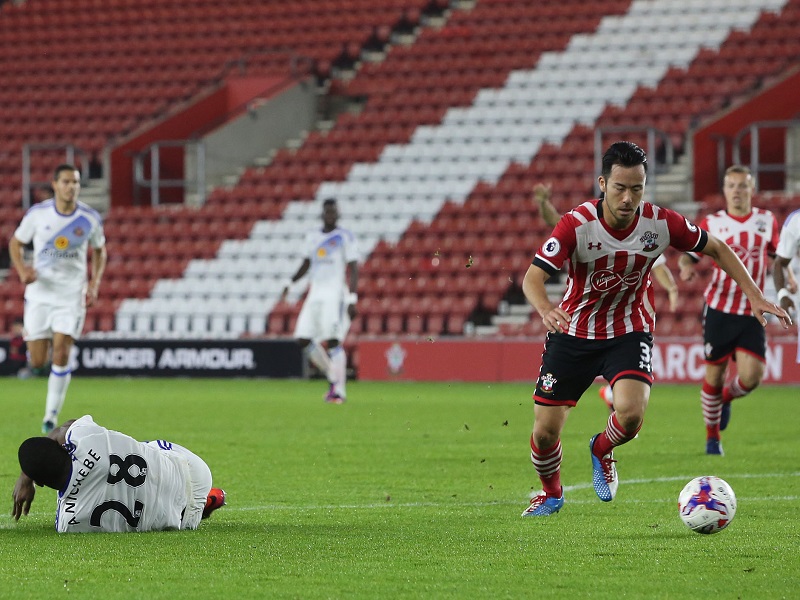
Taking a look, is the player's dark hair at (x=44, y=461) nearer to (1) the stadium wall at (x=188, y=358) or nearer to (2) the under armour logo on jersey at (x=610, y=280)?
(2) the under armour logo on jersey at (x=610, y=280)

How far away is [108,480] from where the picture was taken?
6285 millimetres

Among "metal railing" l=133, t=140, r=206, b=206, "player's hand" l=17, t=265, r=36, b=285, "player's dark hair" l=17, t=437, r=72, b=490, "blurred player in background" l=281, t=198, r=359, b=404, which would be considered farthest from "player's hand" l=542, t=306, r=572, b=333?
"metal railing" l=133, t=140, r=206, b=206

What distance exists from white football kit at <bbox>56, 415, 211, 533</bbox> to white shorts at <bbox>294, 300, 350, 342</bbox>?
10.2 meters

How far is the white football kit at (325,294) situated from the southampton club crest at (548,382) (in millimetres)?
9677

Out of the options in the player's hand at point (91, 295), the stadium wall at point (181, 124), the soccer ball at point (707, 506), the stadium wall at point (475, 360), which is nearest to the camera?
the soccer ball at point (707, 506)

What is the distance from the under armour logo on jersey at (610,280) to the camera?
23.1ft

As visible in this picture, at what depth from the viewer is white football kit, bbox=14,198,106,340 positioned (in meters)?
12.4

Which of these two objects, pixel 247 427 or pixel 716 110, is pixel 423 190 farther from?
pixel 247 427

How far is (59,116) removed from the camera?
1086 inches

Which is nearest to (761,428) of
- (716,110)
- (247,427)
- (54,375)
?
(247,427)

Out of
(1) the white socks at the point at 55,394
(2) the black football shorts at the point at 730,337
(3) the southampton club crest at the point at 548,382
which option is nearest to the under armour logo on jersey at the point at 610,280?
(3) the southampton club crest at the point at 548,382

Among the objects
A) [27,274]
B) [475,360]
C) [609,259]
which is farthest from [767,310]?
[475,360]

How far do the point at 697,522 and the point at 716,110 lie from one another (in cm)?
1725

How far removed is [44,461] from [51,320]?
6.43m
